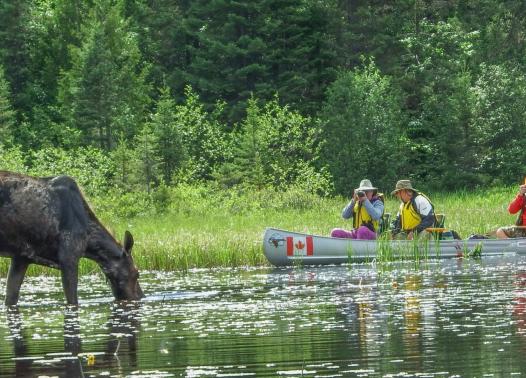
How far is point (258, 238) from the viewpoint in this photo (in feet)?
83.2

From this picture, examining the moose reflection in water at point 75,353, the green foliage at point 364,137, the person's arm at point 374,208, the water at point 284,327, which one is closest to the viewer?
the water at point 284,327

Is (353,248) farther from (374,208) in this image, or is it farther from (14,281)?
(14,281)

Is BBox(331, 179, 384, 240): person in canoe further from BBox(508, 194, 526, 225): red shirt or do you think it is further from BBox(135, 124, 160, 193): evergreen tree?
BBox(135, 124, 160, 193): evergreen tree

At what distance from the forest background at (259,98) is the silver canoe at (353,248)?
13.3 meters

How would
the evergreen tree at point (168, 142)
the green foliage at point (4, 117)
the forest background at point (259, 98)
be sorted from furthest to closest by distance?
the green foliage at point (4, 117), the forest background at point (259, 98), the evergreen tree at point (168, 142)

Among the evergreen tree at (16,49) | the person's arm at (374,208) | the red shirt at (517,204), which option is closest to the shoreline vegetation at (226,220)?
the person's arm at (374,208)

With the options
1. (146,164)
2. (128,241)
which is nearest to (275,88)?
(146,164)

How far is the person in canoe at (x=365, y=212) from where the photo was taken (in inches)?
893

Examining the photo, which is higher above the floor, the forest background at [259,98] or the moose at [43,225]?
the forest background at [259,98]

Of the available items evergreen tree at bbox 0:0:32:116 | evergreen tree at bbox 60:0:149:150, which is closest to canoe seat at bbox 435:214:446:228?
evergreen tree at bbox 60:0:149:150

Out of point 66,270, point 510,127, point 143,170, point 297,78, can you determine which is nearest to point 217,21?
point 297,78

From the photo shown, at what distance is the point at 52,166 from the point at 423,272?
21.4 meters

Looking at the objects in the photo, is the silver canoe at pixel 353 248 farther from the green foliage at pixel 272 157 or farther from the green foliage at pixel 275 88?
the green foliage at pixel 272 157

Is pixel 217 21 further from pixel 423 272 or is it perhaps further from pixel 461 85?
pixel 423 272
